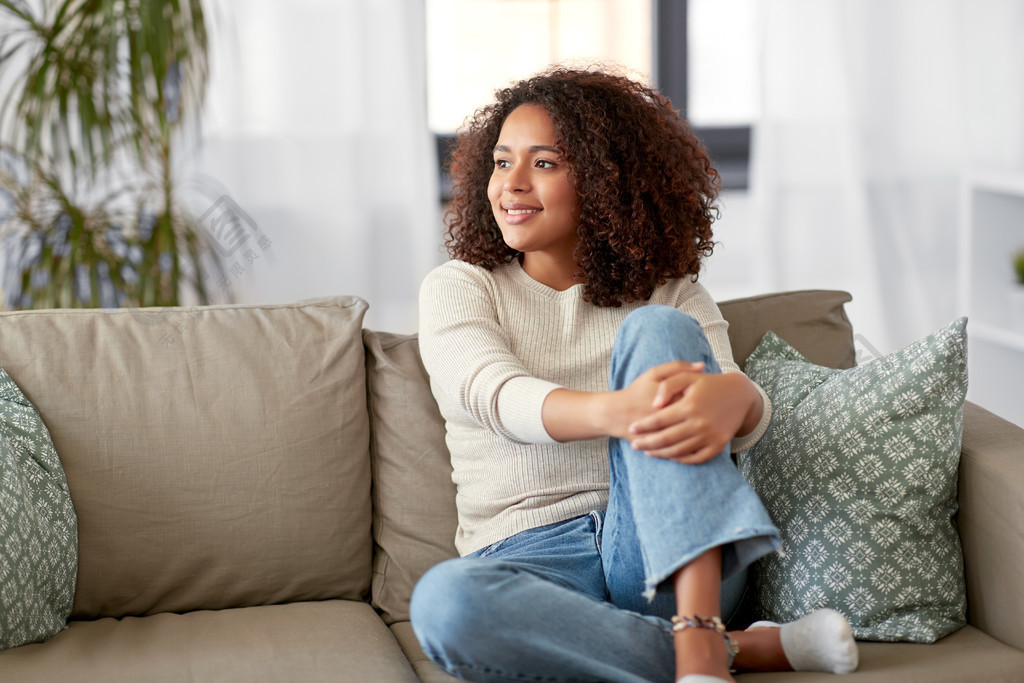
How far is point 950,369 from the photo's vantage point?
1.40 meters

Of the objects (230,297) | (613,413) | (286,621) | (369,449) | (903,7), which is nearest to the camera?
(613,413)

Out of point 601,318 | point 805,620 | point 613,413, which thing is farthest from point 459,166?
point 805,620

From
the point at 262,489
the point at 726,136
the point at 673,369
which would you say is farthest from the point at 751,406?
the point at 726,136

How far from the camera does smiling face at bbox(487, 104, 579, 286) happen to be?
1.57 m

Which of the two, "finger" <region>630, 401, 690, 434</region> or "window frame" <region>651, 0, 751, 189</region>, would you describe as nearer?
"finger" <region>630, 401, 690, 434</region>

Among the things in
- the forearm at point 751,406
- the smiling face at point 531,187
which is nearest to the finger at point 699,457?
the forearm at point 751,406

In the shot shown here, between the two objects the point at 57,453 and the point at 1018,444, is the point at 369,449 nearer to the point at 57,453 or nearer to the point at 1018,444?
the point at 57,453

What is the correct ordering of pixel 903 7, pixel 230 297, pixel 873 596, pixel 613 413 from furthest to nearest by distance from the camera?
pixel 903 7, pixel 230 297, pixel 873 596, pixel 613 413

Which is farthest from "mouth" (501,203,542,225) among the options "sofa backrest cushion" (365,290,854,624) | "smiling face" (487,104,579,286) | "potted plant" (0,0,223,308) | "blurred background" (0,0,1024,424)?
"blurred background" (0,0,1024,424)

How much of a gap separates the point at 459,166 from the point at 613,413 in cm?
65

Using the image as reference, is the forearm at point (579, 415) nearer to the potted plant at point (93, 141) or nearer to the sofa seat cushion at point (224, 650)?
the sofa seat cushion at point (224, 650)

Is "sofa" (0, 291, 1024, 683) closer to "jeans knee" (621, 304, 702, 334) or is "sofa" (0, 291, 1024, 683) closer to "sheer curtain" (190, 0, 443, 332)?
"jeans knee" (621, 304, 702, 334)

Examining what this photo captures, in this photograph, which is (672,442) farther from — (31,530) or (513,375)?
(31,530)

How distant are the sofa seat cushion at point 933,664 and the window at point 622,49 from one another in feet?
6.74
